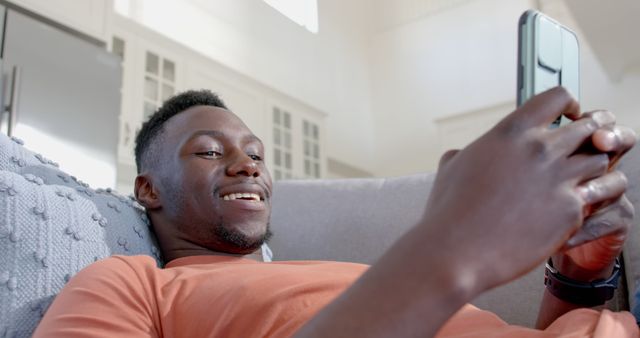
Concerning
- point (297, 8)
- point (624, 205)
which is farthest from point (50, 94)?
point (624, 205)

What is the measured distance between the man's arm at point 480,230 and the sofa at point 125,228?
54 cm

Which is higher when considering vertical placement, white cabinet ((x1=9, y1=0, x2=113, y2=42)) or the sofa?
white cabinet ((x1=9, y1=0, x2=113, y2=42))

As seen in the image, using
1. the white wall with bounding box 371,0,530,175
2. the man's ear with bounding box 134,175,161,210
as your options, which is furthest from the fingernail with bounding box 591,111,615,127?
the white wall with bounding box 371,0,530,175

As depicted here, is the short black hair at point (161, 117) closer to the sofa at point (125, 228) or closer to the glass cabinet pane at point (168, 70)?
the sofa at point (125, 228)

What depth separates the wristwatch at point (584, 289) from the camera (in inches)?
29.9

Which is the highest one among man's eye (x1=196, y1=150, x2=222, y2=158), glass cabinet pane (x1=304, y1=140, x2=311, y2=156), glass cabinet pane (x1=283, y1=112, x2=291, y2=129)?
glass cabinet pane (x1=283, y1=112, x2=291, y2=129)

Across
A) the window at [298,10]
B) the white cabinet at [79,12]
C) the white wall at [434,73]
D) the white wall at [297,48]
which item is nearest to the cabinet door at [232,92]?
the white wall at [297,48]

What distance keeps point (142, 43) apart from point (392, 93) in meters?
2.75

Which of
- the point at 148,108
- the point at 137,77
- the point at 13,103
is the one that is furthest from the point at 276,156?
the point at 13,103

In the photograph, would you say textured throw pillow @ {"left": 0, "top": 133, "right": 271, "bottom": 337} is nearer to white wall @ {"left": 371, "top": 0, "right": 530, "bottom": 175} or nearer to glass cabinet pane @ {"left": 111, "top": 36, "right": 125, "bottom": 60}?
glass cabinet pane @ {"left": 111, "top": 36, "right": 125, "bottom": 60}

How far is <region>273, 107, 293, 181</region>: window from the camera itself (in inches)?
167

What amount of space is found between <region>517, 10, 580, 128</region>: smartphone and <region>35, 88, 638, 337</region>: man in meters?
0.13

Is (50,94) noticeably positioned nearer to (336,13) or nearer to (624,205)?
(624,205)

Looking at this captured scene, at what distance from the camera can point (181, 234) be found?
1.11m
